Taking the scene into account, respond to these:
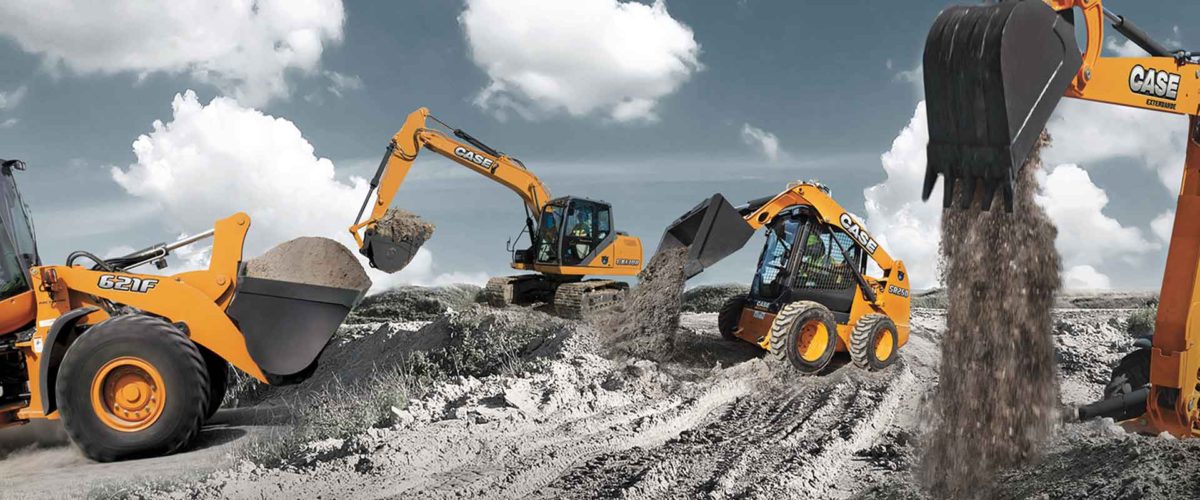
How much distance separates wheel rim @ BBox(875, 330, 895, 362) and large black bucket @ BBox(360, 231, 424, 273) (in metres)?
7.61

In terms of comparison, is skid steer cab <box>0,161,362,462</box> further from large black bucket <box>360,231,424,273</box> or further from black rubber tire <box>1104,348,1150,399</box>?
black rubber tire <box>1104,348,1150,399</box>

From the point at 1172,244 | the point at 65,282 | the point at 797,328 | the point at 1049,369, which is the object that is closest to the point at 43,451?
the point at 65,282

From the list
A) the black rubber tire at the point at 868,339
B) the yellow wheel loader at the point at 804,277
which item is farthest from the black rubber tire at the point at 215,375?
the black rubber tire at the point at 868,339

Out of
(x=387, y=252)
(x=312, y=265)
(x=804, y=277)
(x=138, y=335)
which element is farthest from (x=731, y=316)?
(x=138, y=335)

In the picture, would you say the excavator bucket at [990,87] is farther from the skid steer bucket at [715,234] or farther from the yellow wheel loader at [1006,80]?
the skid steer bucket at [715,234]

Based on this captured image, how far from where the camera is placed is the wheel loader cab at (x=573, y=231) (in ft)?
51.3

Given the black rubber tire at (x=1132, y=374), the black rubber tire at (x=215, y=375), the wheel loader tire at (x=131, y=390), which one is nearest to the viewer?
the black rubber tire at (x=1132, y=374)

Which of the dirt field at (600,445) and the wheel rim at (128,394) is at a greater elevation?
the wheel rim at (128,394)

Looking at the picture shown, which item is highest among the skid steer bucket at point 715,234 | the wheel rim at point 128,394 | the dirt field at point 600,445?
the skid steer bucket at point 715,234

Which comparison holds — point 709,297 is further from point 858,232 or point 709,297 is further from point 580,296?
point 858,232

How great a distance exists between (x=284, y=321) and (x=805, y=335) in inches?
217

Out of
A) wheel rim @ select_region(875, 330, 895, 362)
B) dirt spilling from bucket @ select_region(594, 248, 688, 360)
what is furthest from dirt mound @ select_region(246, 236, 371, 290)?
wheel rim @ select_region(875, 330, 895, 362)

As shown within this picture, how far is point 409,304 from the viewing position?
17.6m

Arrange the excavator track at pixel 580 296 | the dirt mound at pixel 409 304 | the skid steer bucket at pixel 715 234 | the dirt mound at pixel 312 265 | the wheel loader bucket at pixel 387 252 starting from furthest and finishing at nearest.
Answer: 1. the dirt mound at pixel 409 304
2. the excavator track at pixel 580 296
3. the wheel loader bucket at pixel 387 252
4. the skid steer bucket at pixel 715 234
5. the dirt mound at pixel 312 265
